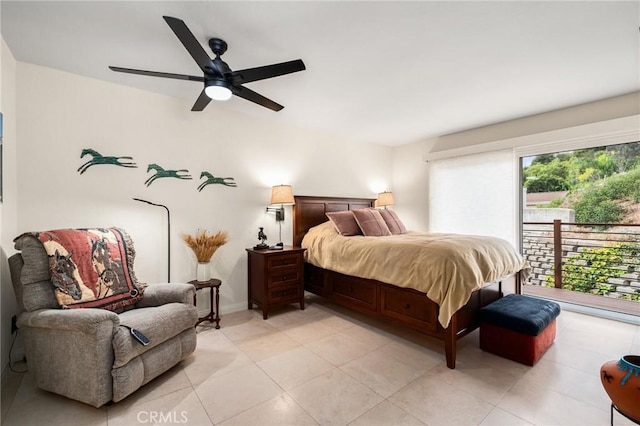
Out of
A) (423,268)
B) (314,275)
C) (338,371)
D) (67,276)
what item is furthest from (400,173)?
(67,276)

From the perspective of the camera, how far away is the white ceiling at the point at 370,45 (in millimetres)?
1739

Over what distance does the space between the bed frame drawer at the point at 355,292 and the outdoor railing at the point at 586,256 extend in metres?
2.30

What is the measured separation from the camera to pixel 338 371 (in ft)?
6.95

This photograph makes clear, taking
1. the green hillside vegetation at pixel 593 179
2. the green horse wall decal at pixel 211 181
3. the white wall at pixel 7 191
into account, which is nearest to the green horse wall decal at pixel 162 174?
the green horse wall decal at pixel 211 181

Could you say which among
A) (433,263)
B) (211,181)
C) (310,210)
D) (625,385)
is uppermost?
(211,181)

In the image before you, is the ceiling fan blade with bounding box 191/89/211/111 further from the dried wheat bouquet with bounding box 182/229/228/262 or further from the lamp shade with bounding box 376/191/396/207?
the lamp shade with bounding box 376/191/396/207

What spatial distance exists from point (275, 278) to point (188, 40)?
2.41 metres

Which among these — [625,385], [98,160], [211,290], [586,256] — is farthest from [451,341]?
[98,160]

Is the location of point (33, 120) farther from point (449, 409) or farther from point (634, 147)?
point (634, 147)

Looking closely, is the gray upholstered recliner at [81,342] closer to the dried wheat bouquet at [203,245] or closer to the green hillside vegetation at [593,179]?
the dried wheat bouquet at [203,245]

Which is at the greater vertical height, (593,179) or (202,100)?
(202,100)

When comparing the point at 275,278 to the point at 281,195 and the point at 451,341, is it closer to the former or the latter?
the point at 281,195

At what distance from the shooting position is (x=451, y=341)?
85.7 inches

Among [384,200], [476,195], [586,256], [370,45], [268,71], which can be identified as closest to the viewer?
[268,71]
